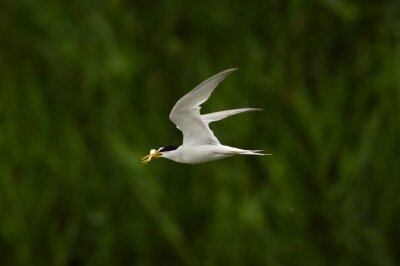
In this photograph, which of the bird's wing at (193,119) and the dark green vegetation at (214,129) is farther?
the dark green vegetation at (214,129)

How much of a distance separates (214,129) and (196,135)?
3.22 meters

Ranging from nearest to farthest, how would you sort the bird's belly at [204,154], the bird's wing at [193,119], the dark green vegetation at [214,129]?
1. the bird's belly at [204,154]
2. the bird's wing at [193,119]
3. the dark green vegetation at [214,129]

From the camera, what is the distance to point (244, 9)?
7.15 m

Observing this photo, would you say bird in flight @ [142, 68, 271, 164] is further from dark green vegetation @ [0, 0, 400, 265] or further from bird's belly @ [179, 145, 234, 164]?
dark green vegetation @ [0, 0, 400, 265]

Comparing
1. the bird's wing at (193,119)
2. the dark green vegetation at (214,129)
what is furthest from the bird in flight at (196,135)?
the dark green vegetation at (214,129)

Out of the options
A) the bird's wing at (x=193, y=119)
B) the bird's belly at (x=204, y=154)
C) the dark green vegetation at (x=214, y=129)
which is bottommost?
the dark green vegetation at (x=214, y=129)

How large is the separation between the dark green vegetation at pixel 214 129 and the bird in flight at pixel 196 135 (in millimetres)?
3038

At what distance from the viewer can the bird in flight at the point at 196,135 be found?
2107 millimetres

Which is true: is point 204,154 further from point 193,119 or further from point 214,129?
point 214,129

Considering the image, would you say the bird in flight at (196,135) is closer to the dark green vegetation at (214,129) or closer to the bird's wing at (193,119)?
the bird's wing at (193,119)

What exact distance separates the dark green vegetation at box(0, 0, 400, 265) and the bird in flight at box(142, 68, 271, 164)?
9.97ft

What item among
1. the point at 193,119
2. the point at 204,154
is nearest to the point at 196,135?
the point at 193,119

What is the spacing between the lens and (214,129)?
18.0ft

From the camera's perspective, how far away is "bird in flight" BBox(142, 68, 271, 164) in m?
2.11
